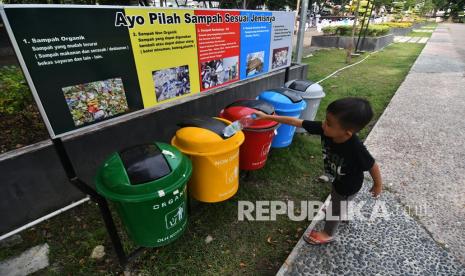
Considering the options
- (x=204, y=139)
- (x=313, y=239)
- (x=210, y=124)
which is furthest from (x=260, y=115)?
(x=313, y=239)

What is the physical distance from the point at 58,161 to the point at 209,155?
169cm

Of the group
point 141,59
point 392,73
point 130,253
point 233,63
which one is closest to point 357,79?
point 392,73

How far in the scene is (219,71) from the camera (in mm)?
3363

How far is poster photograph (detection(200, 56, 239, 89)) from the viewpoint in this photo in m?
3.18

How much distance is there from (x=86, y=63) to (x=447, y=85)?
9.66 m

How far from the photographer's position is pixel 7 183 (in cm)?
244

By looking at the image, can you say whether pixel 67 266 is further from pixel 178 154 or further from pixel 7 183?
pixel 178 154

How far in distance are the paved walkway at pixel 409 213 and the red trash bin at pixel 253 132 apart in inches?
39.8

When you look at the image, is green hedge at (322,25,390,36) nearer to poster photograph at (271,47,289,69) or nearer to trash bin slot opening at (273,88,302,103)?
poster photograph at (271,47,289,69)

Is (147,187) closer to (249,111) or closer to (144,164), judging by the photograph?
(144,164)

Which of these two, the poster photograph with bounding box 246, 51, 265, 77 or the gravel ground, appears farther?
the poster photograph with bounding box 246, 51, 265, 77

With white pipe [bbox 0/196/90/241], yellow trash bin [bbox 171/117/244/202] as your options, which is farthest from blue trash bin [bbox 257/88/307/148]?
white pipe [bbox 0/196/90/241]

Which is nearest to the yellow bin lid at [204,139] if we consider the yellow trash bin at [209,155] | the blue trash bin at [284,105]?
the yellow trash bin at [209,155]

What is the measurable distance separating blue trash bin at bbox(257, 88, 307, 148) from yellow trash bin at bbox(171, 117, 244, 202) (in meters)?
1.13
